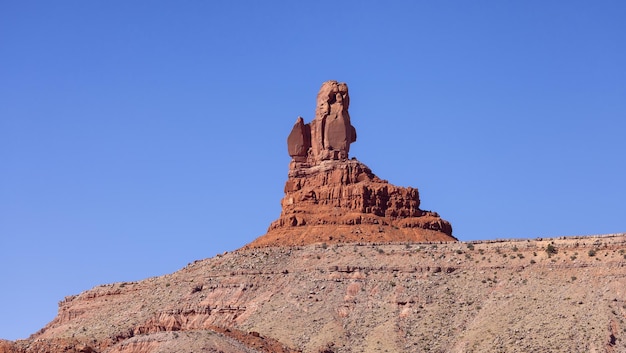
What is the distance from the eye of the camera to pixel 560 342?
382 feet

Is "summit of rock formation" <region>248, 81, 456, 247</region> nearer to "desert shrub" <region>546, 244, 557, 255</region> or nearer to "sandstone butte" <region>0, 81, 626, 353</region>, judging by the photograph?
"sandstone butte" <region>0, 81, 626, 353</region>

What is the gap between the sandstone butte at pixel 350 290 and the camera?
4737 inches

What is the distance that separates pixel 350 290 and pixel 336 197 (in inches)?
A: 681

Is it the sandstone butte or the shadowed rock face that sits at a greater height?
the shadowed rock face

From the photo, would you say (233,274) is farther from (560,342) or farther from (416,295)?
(560,342)

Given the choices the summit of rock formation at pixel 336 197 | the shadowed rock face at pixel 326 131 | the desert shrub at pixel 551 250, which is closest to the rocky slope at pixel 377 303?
the desert shrub at pixel 551 250

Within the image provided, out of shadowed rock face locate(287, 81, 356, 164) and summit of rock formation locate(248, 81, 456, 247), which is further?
Result: shadowed rock face locate(287, 81, 356, 164)

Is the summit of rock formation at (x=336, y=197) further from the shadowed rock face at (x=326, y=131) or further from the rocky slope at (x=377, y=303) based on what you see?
the rocky slope at (x=377, y=303)

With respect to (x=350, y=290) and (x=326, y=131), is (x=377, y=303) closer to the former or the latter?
(x=350, y=290)

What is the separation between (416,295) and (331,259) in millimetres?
10231

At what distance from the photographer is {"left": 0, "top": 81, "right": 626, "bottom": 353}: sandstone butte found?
12031 centimetres

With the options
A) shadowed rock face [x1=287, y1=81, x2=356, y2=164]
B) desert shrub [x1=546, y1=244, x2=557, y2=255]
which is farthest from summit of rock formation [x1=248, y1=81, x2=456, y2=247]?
desert shrub [x1=546, y1=244, x2=557, y2=255]

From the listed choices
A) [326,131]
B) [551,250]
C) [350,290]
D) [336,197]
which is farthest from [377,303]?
[326,131]

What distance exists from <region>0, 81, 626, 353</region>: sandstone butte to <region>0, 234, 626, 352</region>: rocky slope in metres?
0.13
